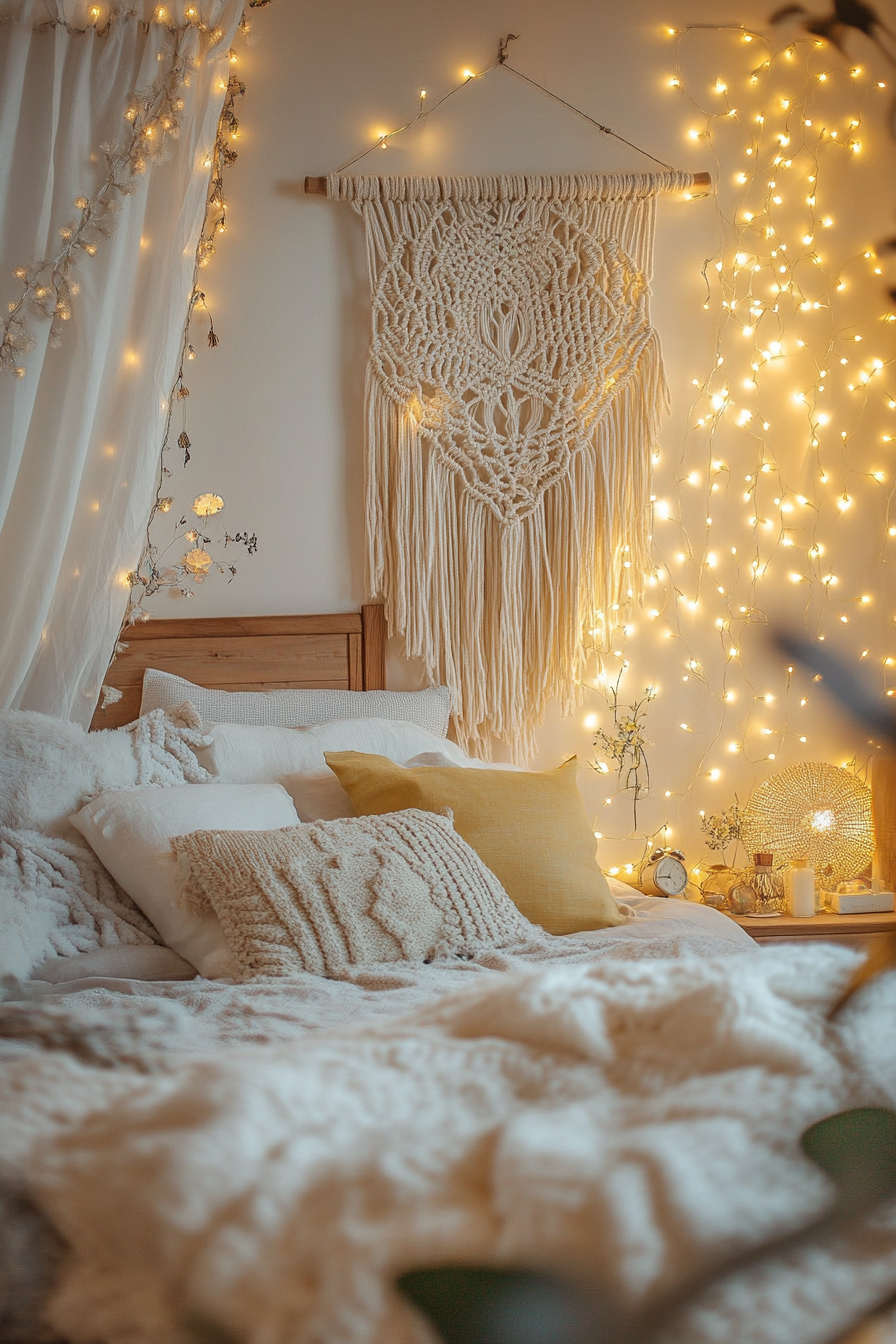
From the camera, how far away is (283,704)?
2.40 m

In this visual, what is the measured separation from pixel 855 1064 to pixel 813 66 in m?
2.87

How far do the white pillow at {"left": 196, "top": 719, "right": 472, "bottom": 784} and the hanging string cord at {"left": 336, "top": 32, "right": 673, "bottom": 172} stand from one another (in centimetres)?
142

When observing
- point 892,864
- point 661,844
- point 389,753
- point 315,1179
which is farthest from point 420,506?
point 315,1179

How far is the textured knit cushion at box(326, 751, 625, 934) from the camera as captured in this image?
5.92ft

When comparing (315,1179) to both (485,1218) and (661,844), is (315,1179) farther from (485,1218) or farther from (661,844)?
(661,844)

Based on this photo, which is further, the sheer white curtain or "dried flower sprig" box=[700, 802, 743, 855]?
"dried flower sprig" box=[700, 802, 743, 855]

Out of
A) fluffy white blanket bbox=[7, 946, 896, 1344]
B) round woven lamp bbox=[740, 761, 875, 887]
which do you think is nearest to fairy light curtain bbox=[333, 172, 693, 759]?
round woven lamp bbox=[740, 761, 875, 887]

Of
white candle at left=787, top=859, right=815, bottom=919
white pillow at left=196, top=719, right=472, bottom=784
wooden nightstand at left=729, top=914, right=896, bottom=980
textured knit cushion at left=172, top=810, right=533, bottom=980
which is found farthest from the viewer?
→ white candle at left=787, top=859, right=815, bottom=919

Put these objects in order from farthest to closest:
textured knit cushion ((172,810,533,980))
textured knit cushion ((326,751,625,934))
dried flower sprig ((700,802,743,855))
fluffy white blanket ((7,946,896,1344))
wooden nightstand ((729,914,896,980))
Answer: dried flower sprig ((700,802,743,855)) < wooden nightstand ((729,914,896,980)) < textured knit cushion ((326,751,625,934)) < textured knit cushion ((172,810,533,980)) < fluffy white blanket ((7,946,896,1344))

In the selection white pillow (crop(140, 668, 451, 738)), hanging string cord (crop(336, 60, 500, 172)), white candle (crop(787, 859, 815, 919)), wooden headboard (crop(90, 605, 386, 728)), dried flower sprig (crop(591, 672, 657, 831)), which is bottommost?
white candle (crop(787, 859, 815, 919))

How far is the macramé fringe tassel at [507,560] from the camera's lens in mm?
2586

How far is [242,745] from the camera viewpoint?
211 cm

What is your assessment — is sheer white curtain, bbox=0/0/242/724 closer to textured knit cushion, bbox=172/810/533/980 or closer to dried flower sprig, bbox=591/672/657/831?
textured knit cushion, bbox=172/810/533/980

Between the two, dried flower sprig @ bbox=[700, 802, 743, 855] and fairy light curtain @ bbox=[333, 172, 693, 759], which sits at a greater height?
fairy light curtain @ bbox=[333, 172, 693, 759]
